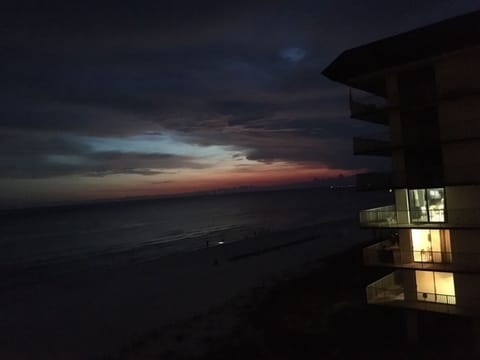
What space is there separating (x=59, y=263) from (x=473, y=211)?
194ft

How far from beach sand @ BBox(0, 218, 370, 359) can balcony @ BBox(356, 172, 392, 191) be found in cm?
1256

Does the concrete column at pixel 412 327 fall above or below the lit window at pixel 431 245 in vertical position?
below

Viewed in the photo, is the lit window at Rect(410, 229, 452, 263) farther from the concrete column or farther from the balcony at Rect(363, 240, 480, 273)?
the concrete column

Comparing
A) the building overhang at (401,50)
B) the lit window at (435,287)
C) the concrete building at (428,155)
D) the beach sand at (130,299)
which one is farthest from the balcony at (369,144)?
the beach sand at (130,299)

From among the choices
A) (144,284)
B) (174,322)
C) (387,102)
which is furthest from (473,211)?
(144,284)

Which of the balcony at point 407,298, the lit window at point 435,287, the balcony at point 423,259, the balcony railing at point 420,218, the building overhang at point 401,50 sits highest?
the building overhang at point 401,50

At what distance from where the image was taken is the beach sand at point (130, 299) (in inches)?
950

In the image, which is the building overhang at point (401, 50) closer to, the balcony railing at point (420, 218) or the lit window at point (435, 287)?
the balcony railing at point (420, 218)

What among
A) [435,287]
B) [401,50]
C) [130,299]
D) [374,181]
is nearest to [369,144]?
[374,181]

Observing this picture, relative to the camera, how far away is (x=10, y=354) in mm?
23438

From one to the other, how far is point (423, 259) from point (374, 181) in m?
4.46

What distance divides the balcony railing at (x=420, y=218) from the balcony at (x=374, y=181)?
129 cm

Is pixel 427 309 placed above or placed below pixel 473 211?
below

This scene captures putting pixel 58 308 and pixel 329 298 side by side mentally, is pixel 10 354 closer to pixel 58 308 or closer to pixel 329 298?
pixel 58 308
